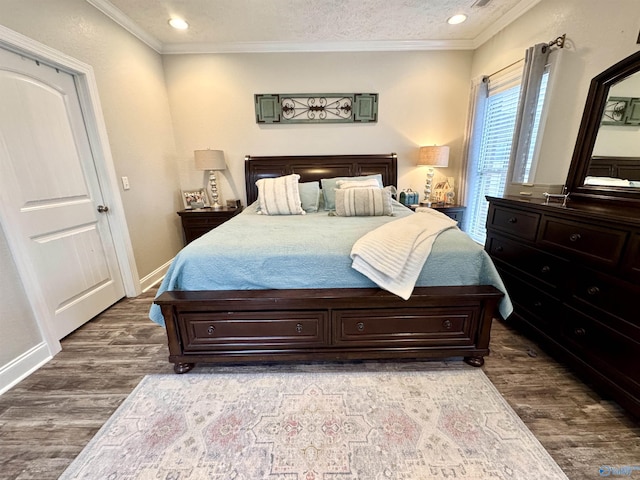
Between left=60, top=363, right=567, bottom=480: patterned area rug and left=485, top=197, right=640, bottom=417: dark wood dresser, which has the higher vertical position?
left=485, top=197, right=640, bottom=417: dark wood dresser

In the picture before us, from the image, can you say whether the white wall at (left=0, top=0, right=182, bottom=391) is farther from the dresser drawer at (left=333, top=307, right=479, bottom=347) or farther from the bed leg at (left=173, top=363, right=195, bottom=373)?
the dresser drawer at (left=333, top=307, right=479, bottom=347)

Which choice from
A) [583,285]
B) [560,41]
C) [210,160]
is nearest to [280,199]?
[210,160]

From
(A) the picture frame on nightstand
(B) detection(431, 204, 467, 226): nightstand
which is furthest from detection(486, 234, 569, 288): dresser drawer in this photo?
(A) the picture frame on nightstand

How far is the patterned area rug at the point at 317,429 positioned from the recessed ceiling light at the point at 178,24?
131 inches

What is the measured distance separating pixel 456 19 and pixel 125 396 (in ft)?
14.2

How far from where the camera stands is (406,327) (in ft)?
5.42

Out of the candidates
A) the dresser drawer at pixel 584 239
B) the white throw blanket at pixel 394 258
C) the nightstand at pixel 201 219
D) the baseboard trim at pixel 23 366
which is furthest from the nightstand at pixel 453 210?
the baseboard trim at pixel 23 366

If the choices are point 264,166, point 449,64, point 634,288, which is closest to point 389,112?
point 449,64

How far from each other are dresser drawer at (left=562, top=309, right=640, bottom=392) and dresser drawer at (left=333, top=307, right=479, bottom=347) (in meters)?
0.55

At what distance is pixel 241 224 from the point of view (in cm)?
224

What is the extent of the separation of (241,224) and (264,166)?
5.16 feet

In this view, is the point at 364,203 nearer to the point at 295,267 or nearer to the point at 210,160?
the point at 295,267

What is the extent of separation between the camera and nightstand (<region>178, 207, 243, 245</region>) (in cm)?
333

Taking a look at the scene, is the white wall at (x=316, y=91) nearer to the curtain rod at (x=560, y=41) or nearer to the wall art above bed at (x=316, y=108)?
the wall art above bed at (x=316, y=108)
